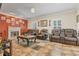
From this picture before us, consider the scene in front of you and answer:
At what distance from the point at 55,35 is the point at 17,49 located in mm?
759

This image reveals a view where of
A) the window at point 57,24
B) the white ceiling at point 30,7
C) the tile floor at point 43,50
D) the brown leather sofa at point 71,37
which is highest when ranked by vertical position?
the white ceiling at point 30,7

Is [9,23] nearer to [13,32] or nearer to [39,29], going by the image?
[13,32]

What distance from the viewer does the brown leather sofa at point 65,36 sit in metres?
2.25

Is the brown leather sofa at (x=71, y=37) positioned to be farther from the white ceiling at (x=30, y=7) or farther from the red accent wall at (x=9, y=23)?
the red accent wall at (x=9, y=23)

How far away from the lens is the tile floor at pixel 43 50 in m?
2.28

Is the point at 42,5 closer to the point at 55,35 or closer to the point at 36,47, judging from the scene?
the point at 55,35

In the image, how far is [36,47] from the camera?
2.32 metres

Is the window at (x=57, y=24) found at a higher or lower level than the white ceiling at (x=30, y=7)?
lower

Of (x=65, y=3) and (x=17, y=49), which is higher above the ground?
(x=65, y=3)

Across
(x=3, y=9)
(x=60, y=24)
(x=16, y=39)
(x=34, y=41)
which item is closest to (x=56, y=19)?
(x=60, y=24)

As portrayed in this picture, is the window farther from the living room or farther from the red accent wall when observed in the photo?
the red accent wall

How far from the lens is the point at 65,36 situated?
230 centimetres

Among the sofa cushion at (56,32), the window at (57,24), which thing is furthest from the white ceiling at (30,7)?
the sofa cushion at (56,32)

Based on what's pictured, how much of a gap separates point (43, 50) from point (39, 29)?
15.9 inches
